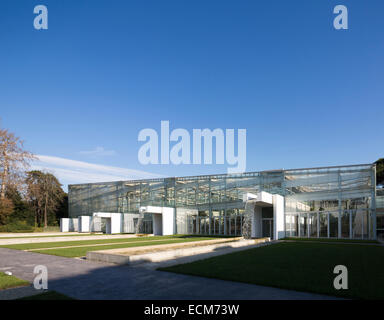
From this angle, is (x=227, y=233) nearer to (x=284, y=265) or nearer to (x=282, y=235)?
(x=282, y=235)

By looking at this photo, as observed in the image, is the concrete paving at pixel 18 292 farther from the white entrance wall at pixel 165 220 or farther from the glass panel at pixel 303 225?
the white entrance wall at pixel 165 220

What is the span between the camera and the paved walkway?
7184 millimetres

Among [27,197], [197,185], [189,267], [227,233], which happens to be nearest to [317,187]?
[227,233]

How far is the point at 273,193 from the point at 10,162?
32976 millimetres

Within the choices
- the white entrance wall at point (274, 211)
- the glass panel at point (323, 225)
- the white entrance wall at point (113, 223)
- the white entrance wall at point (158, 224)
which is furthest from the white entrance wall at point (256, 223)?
the white entrance wall at point (113, 223)

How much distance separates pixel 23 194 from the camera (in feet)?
138

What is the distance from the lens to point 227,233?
35000 mm

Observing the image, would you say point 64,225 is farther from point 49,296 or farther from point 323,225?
point 49,296

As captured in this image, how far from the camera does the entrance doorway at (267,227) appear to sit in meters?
32.1

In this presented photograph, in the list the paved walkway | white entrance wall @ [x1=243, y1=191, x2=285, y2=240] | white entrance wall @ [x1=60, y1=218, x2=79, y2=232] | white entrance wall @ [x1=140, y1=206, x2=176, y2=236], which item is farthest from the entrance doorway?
white entrance wall @ [x1=60, y1=218, x2=79, y2=232]

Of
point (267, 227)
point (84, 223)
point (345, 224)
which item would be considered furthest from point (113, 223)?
point (345, 224)

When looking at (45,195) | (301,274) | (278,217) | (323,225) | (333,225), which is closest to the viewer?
(301,274)

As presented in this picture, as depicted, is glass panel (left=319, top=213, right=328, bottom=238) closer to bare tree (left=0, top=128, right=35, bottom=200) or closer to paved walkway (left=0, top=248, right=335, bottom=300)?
paved walkway (left=0, top=248, right=335, bottom=300)
